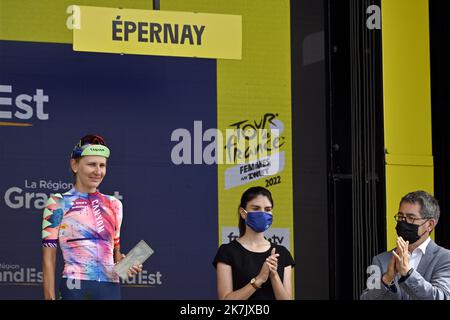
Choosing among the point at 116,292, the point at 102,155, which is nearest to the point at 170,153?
the point at 102,155

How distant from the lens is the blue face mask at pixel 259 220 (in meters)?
6.99

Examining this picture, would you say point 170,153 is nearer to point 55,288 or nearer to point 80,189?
point 80,189

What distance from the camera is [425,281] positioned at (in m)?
6.11

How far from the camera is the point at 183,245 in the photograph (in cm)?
715

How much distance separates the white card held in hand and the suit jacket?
141 centimetres

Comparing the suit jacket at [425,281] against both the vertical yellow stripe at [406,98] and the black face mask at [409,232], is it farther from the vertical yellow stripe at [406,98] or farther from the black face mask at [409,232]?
the vertical yellow stripe at [406,98]

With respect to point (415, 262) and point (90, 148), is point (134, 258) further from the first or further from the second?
point (415, 262)

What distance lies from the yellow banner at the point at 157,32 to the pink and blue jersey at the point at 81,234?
0.98m

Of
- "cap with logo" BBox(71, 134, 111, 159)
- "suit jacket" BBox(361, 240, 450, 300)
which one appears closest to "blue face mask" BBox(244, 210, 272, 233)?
"suit jacket" BBox(361, 240, 450, 300)

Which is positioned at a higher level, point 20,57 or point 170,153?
point 20,57

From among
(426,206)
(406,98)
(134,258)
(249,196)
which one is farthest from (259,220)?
(406,98)
